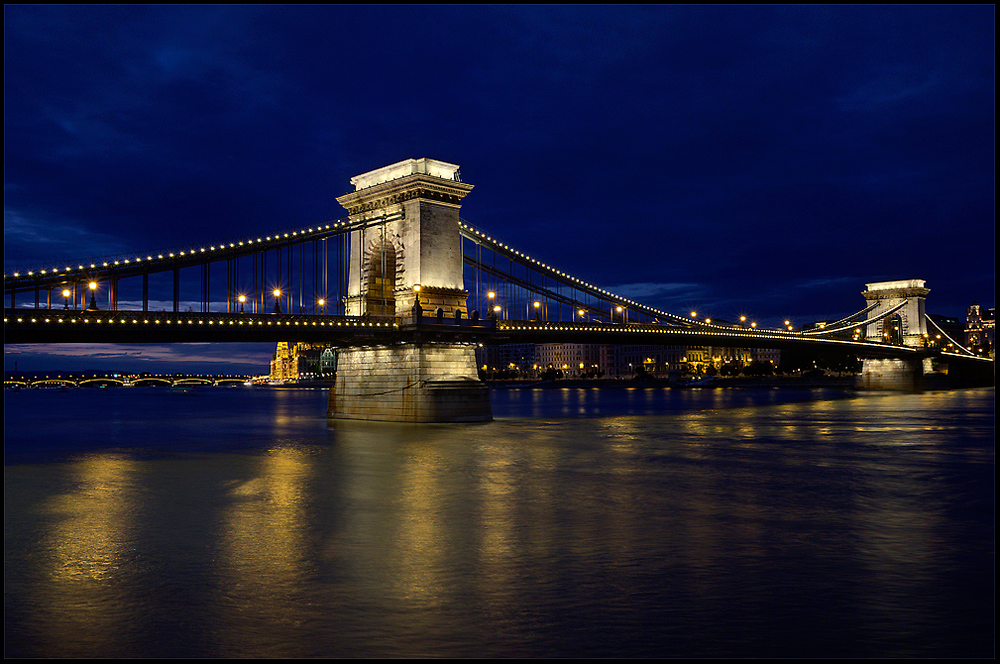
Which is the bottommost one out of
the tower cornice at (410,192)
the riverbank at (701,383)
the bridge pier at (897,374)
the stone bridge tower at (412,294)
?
the riverbank at (701,383)

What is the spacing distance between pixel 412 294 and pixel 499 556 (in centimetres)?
3081

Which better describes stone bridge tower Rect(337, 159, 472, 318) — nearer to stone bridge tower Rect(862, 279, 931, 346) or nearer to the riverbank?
stone bridge tower Rect(862, 279, 931, 346)

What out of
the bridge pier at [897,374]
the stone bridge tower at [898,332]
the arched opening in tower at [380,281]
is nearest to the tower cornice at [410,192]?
the arched opening in tower at [380,281]

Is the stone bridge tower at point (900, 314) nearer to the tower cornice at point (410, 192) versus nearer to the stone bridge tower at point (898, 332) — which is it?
the stone bridge tower at point (898, 332)

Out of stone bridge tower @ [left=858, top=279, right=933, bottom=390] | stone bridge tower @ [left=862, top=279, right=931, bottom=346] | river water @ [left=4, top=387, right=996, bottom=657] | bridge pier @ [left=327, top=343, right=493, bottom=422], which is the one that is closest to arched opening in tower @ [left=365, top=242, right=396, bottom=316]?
bridge pier @ [left=327, top=343, right=493, bottom=422]

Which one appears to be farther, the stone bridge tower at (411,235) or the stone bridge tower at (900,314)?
the stone bridge tower at (900,314)

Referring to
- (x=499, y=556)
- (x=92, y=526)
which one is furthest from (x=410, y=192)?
(x=499, y=556)

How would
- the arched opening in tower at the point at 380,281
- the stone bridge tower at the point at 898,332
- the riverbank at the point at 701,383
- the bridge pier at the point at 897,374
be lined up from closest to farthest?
1. the arched opening in tower at the point at 380,281
2. the bridge pier at the point at 897,374
3. the stone bridge tower at the point at 898,332
4. the riverbank at the point at 701,383

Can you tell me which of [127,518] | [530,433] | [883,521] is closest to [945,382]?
[530,433]

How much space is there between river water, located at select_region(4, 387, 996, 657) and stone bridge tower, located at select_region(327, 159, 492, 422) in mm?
12080

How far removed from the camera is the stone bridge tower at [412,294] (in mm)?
42031

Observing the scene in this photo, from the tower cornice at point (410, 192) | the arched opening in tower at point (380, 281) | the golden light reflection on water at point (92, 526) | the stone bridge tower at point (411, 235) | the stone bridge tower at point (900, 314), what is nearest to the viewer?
the golden light reflection on water at point (92, 526)

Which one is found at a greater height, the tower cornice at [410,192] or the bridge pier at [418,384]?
the tower cornice at [410,192]

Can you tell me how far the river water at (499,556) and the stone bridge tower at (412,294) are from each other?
12.1 metres
